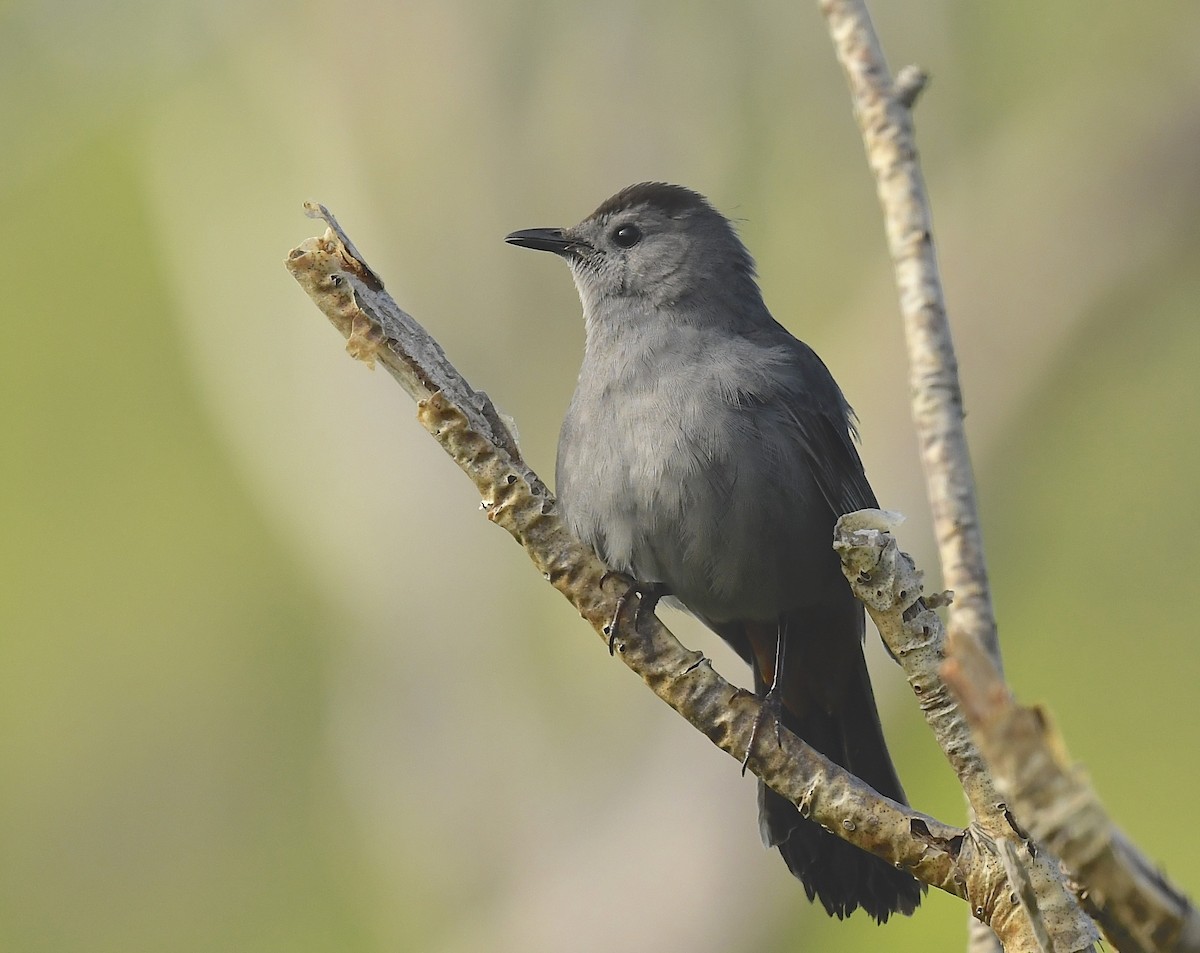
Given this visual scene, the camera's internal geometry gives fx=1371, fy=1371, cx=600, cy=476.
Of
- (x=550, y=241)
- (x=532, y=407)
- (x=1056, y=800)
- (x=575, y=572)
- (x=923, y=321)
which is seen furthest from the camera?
(x=532, y=407)

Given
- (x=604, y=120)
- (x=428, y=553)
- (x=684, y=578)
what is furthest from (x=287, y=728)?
(x=684, y=578)

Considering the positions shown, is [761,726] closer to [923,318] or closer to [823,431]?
[923,318]

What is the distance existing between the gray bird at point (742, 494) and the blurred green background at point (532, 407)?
2.51 meters

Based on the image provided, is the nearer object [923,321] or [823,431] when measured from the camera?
[923,321]

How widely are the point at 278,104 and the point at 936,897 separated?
6.53m

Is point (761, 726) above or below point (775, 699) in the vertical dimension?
below

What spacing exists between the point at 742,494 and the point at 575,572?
3.43ft

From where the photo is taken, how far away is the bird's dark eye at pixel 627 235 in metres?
4.98

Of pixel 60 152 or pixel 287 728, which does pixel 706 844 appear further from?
pixel 60 152

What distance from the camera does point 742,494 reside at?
4020 mm

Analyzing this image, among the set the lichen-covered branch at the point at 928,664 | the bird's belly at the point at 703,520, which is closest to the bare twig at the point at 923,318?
the lichen-covered branch at the point at 928,664

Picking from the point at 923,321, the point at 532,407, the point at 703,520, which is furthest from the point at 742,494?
the point at 532,407

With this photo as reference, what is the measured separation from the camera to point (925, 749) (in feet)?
29.6

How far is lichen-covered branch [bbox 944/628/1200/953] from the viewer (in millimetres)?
1743
